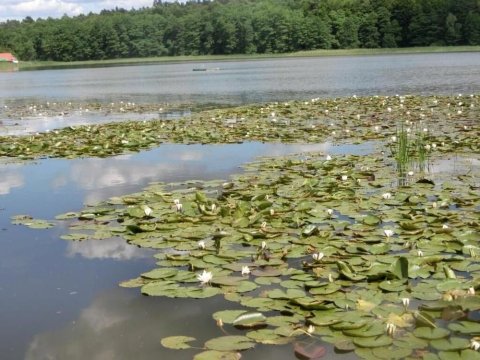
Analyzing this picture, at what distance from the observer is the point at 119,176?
7.59 m

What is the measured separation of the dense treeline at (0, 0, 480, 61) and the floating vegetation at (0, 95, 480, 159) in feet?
178

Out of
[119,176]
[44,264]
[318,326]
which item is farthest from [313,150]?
[318,326]

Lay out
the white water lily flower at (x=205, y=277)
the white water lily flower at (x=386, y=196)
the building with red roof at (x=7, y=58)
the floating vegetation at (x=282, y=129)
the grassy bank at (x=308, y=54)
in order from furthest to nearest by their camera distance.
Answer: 1. the building with red roof at (x=7, y=58)
2. the grassy bank at (x=308, y=54)
3. the floating vegetation at (x=282, y=129)
4. the white water lily flower at (x=386, y=196)
5. the white water lily flower at (x=205, y=277)

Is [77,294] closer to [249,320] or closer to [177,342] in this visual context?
[177,342]

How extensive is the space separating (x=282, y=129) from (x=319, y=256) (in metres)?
7.07

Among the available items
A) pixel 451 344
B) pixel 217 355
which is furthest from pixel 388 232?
pixel 217 355

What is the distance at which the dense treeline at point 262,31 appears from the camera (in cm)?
6475

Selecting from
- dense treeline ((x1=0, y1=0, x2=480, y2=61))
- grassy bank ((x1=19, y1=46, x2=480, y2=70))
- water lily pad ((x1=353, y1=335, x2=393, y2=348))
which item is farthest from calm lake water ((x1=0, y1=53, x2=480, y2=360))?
dense treeline ((x1=0, y1=0, x2=480, y2=61))

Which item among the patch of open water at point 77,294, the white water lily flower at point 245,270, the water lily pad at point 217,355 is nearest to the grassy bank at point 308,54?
the patch of open water at point 77,294

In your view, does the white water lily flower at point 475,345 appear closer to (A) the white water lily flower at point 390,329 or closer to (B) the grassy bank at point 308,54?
→ (A) the white water lily flower at point 390,329

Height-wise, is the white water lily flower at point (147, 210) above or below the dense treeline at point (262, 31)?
below

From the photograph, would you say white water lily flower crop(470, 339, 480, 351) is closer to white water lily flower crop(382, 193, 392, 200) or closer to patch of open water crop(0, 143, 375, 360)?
patch of open water crop(0, 143, 375, 360)

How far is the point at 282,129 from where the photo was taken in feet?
36.0

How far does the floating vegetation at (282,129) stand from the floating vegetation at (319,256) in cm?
297
